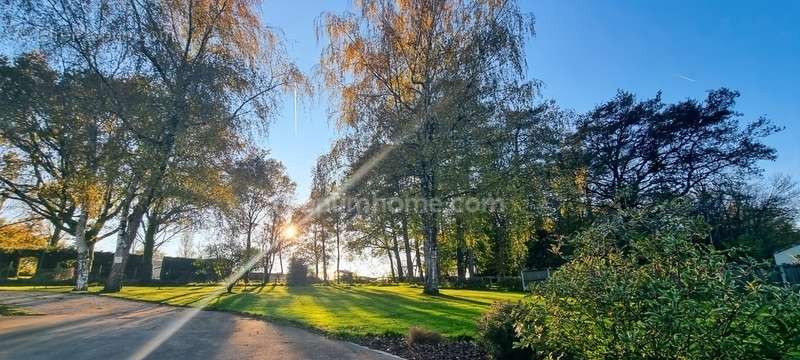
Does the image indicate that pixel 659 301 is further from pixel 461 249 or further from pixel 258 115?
pixel 461 249

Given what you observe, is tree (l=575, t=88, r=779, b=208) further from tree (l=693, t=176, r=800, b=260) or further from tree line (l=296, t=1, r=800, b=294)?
tree line (l=296, t=1, r=800, b=294)

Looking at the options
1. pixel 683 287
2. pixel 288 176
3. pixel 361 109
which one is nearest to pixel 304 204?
pixel 288 176

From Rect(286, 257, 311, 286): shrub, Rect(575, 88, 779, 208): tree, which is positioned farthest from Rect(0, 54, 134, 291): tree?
Rect(575, 88, 779, 208): tree

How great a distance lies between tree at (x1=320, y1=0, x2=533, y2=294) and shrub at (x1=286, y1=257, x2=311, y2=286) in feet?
56.4

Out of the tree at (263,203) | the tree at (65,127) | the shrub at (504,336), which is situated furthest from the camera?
the tree at (263,203)

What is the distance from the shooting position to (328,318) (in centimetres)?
952

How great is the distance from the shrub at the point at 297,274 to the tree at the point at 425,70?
56.4 ft

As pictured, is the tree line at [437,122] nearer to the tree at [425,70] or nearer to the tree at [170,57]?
the tree at [425,70]

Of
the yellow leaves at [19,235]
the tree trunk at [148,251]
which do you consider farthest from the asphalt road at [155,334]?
the tree trunk at [148,251]

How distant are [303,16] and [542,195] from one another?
12911mm

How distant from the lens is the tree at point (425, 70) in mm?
15766

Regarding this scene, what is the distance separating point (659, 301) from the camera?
3.36 m

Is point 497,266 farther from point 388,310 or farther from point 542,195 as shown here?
point 388,310

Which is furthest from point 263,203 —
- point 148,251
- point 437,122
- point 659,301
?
point 659,301
